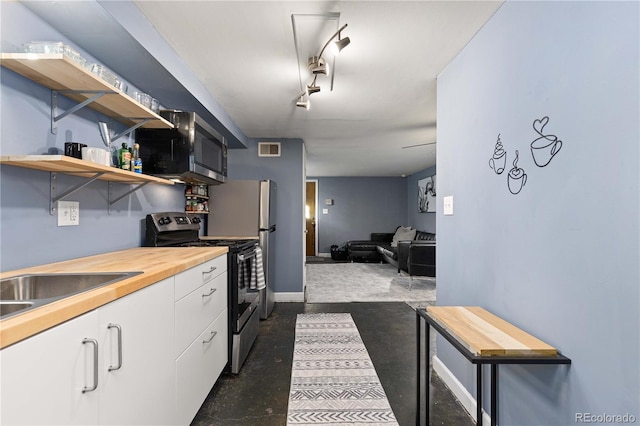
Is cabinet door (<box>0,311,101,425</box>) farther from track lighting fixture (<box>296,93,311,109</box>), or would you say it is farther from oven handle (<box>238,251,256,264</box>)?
track lighting fixture (<box>296,93,311,109</box>)

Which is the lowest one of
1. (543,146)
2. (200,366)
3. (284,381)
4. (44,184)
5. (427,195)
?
(284,381)

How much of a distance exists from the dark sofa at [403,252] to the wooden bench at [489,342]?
3.33m

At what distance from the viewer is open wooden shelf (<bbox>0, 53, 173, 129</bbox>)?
113 cm

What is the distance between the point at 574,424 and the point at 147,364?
5.35ft

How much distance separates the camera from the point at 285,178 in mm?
4203

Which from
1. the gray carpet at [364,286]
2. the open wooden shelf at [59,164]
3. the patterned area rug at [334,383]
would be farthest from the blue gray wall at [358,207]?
the open wooden shelf at [59,164]

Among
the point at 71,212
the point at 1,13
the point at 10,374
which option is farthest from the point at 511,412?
the point at 1,13

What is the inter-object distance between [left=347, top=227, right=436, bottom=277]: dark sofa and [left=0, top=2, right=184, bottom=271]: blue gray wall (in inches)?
167

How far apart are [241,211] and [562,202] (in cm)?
291

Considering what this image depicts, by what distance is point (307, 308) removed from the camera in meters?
3.79

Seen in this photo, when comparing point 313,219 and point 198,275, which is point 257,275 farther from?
point 313,219

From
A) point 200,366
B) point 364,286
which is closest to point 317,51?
point 200,366

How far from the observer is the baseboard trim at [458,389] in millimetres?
1696

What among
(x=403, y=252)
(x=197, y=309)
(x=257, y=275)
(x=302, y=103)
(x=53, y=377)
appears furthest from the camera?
(x=403, y=252)
